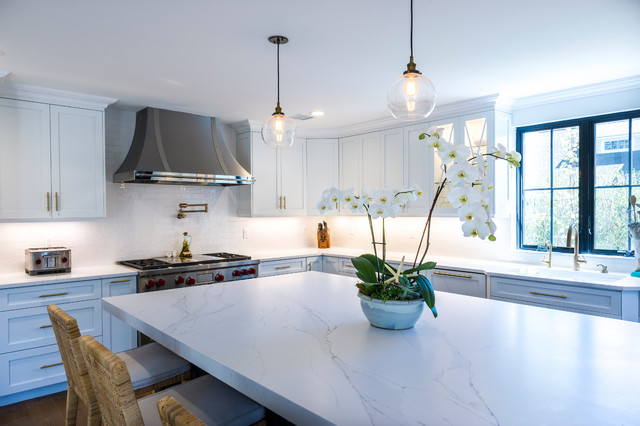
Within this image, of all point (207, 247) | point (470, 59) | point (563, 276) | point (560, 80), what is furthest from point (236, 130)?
point (563, 276)

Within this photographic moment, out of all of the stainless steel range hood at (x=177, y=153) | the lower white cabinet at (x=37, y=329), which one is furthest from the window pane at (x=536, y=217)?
the lower white cabinet at (x=37, y=329)

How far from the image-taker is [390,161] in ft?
15.2

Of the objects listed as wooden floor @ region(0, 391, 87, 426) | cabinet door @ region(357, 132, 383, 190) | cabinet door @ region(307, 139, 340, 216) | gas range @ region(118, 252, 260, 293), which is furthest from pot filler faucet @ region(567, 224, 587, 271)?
wooden floor @ region(0, 391, 87, 426)

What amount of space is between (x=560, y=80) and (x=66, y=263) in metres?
4.29

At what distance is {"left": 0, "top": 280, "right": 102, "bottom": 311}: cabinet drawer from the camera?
3.07m

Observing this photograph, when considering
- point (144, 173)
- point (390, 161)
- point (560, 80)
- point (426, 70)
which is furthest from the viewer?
point (390, 161)

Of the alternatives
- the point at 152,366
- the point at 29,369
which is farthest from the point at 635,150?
the point at 29,369

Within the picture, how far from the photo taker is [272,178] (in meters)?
4.92

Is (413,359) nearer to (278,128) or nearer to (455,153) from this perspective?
(455,153)

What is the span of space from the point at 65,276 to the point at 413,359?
10.2 feet

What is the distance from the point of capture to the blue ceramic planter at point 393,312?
1.56 metres

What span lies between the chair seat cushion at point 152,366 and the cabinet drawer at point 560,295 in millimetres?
2562

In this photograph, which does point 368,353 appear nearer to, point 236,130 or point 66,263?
point 66,263

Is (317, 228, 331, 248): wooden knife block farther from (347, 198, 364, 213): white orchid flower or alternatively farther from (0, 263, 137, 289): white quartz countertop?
(347, 198, 364, 213): white orchid flower
